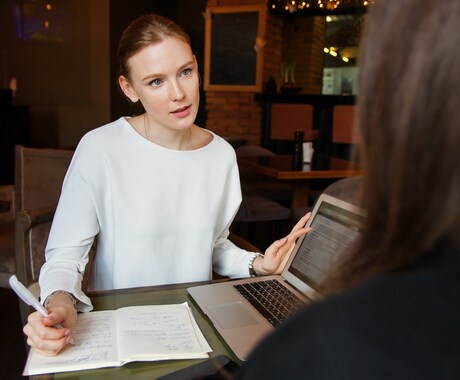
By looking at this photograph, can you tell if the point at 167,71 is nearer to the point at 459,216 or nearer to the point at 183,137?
the point at 183,137

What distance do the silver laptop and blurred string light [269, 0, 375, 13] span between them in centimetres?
471

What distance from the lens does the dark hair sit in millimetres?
351

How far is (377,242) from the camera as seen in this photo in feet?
1.32

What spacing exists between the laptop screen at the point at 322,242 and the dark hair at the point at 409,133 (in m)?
0.60

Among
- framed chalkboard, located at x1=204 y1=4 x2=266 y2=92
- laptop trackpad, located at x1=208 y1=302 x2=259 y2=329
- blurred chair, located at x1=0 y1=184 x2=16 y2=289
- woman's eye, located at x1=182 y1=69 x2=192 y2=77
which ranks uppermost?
framed chalkboard, located at x1=204 y1=4 x2=266 y2=92

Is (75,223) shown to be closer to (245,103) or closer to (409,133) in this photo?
(409,133)

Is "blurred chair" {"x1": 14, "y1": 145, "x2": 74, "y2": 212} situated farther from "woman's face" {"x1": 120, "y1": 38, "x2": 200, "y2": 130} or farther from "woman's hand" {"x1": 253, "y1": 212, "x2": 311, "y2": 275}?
"woman's hand" {"x1": 253, "y1": 212, "x2": 311, "y2": 275}

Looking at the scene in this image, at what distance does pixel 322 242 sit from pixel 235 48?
4671mm

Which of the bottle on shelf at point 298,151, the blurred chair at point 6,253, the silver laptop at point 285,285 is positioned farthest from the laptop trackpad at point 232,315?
the bottle on shelf at point 298,151

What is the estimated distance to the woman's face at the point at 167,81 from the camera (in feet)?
4.04

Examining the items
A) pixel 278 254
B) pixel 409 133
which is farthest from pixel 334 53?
pixel 409 133

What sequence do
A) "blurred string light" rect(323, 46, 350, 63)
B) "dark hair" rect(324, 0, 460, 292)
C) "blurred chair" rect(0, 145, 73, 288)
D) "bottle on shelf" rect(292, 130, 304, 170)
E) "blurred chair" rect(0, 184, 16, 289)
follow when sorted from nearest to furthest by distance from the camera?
"dark hair" rect(324, 0, 460, 292), "blurred chair" rect(0, 184, 16, 289), "blurred chair" rect(0, 145, 73, 288), "bottle on shelf" rect(292, 130, 304, 170), "blurred string light" rect(323, 46, 350, 63)

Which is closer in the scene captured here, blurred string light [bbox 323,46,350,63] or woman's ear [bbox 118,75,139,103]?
woman's ear [bbox 118,75,139,103]

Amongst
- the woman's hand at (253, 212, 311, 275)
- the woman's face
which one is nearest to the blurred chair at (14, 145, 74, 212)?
the woman's face
